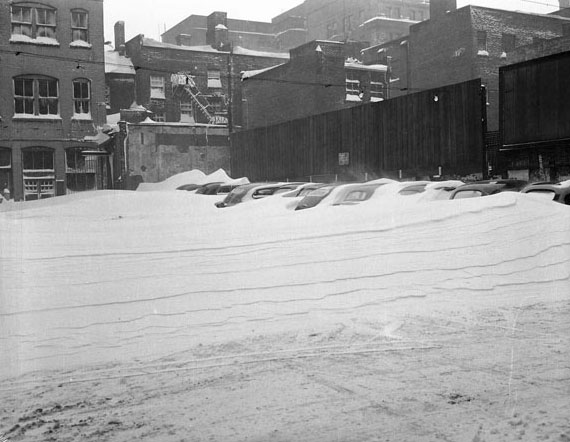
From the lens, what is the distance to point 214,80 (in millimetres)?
34281

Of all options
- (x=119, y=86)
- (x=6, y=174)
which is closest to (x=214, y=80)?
(x=119, y=86)

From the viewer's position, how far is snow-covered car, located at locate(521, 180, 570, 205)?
9855 mm

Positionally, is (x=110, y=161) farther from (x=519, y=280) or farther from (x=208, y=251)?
(x=519, y=280)

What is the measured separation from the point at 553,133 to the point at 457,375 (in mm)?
16800

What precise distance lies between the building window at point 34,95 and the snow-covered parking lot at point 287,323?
129cm

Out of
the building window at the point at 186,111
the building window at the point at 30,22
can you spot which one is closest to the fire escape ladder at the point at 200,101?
the building window at the point at 186,111

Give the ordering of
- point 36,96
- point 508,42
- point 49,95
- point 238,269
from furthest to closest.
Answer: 1. point 508,42
2. point 49,95
3. point 36,96
4. point 238,269

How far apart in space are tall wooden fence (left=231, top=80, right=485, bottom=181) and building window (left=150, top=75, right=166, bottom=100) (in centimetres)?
594

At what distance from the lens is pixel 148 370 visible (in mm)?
4383

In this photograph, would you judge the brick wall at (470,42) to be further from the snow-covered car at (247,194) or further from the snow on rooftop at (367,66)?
the snow-covered car at (247,194)

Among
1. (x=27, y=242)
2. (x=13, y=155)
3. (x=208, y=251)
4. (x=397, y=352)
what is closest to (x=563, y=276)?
(x=397, y=352)

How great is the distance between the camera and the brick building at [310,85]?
33.0 meters

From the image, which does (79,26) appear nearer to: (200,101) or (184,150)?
(184,150)

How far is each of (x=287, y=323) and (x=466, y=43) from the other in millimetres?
30853
